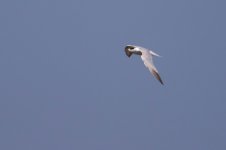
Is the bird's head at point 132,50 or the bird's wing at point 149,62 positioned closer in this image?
the bird's wing at point 149,62

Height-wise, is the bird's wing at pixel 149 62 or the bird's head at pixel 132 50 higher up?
the bird's head at pixel 132 50

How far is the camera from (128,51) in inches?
193

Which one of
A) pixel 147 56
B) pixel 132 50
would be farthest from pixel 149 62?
pixel 132 50

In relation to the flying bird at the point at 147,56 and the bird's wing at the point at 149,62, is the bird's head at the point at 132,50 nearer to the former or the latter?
the flying bird at the point at 147,56

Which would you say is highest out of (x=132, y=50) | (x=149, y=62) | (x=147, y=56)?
(x=132, y=50)

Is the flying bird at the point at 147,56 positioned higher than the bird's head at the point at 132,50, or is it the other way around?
the bird's head at the point at 132,50

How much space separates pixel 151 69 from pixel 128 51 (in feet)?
2.89

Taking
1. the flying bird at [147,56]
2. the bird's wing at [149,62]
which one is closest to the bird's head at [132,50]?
the flying bird at [147,56]

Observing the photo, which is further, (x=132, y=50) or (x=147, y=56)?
(x=132, y=50)

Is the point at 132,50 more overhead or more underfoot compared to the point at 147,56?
more overhead

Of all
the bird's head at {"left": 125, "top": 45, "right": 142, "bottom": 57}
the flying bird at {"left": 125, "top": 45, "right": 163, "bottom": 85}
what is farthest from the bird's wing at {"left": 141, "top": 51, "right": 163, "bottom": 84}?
the bird's head at {"left": 125, "top": 45, "right": 142, "bottom": 57}

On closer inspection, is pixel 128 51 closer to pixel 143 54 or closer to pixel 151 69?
pixel 143 54

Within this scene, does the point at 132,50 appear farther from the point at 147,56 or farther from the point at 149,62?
the point at 149,62

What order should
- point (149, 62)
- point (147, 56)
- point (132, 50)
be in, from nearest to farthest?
1. point (149, 62)
2. point (147, 56)
3. point (132, 50)
